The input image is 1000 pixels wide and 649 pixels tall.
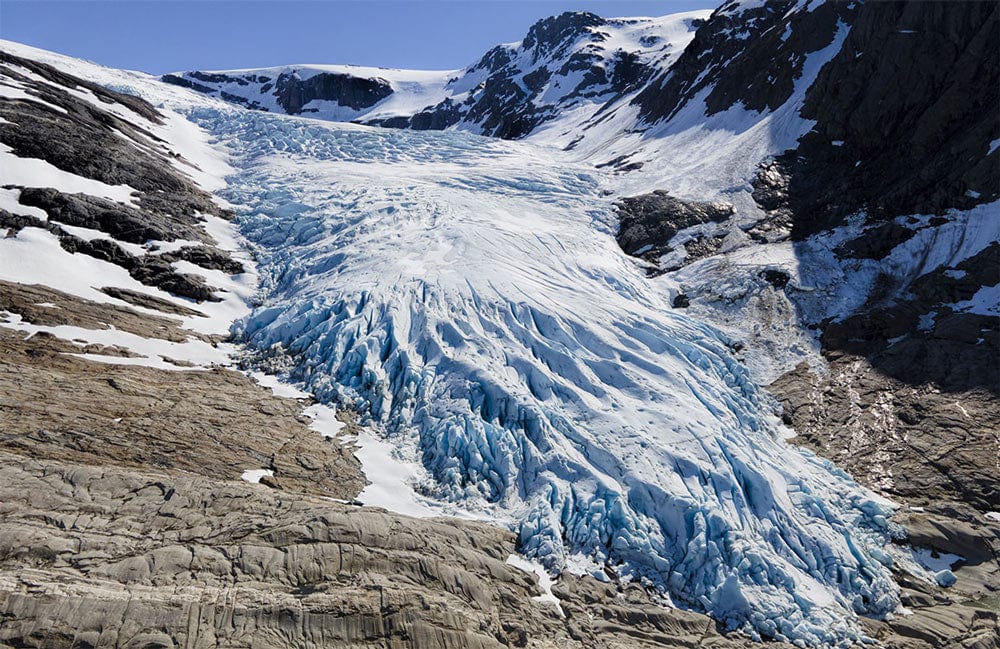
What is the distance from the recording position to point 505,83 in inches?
4186

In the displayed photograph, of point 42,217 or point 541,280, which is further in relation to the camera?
point 541,280

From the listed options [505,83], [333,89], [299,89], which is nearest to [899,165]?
[505,83]

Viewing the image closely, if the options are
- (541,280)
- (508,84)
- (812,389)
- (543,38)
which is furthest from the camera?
(543,38)

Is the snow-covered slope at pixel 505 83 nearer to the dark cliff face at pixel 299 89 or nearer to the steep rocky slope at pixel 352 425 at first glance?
the dark cliff face at pixel 299 89

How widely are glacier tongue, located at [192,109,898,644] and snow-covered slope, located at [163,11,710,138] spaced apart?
1946 inches

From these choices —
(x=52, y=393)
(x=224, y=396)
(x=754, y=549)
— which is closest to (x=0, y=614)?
(x=52, y=393)

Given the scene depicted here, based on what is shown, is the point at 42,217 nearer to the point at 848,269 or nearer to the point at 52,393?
the point at 52,393

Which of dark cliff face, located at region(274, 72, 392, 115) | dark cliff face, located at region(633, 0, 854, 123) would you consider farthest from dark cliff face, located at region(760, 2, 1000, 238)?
dark cliff face, located at region(274, 72, 392, 115)

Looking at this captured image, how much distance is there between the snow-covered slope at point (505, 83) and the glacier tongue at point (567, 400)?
49424mm

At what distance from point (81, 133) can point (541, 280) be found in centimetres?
2462

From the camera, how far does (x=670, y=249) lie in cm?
3181

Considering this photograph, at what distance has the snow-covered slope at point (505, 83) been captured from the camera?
8919 centimetres

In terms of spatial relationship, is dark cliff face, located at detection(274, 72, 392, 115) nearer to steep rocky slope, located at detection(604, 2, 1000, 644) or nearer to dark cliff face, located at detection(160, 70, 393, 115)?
dark cliff face, located at detection(160, 70, 393, 115)

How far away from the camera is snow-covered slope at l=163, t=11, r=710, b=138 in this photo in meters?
89.2
